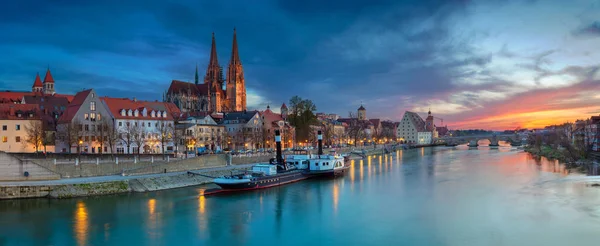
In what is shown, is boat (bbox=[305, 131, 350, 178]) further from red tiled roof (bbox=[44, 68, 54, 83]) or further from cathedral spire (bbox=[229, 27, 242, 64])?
cathedral spire (bbox=[229, 27, 242, 64])

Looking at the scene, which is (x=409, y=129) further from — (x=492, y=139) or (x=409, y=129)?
(x=492, y=139)

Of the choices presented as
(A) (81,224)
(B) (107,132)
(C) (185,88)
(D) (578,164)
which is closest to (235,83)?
(C) (185,88)

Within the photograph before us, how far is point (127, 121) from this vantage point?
178 feet

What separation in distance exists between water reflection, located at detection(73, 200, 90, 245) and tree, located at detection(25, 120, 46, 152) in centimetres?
1931

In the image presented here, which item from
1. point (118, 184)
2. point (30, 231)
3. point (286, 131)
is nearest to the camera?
point (30, 231)

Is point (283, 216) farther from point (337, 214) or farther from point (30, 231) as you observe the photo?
point (30, 231)

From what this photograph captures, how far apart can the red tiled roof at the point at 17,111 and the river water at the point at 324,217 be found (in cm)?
2126

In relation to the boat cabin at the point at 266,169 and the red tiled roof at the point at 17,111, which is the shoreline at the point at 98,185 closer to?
the boat cabin at the point at 266,169

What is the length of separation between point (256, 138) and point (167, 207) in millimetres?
42046

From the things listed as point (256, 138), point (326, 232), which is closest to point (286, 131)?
point (256, 138)

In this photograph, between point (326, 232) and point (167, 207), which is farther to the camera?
point (167, 207)

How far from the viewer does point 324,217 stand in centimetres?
2619

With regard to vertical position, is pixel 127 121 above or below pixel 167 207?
above

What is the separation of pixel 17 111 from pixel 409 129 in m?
131
